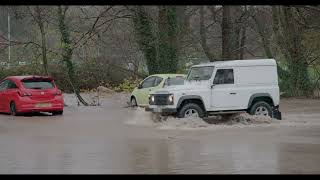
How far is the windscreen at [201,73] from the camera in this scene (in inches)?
683

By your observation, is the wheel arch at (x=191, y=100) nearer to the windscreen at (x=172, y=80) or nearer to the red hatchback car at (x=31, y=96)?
the windscreen at (x=172, y=80)

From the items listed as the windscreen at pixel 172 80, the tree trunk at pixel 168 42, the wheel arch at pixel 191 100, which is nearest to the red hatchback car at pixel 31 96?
the windscreen at pixel 172 80

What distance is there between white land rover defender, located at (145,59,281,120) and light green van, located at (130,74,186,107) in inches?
194

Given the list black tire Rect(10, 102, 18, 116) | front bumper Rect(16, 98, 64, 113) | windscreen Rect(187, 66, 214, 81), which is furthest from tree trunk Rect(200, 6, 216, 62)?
windscreen Rect(187, 66, 214, 81)

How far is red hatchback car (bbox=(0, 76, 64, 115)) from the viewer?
21109mm

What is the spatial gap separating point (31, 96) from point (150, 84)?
518 cm

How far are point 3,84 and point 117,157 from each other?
44.4 feet

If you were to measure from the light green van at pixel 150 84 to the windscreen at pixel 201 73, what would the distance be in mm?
4238

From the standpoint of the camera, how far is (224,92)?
56.1 ft

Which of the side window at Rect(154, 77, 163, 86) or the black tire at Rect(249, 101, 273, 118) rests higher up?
the side window at Rect(154, 77, 163, 86)

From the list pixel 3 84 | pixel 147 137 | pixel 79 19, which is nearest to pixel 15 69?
pixel 79 19

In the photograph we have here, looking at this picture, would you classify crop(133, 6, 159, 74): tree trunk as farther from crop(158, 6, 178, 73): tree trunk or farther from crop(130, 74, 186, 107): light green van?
crop(130, 74, 186, 107): light green van

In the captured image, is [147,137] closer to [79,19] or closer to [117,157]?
[117,157]
